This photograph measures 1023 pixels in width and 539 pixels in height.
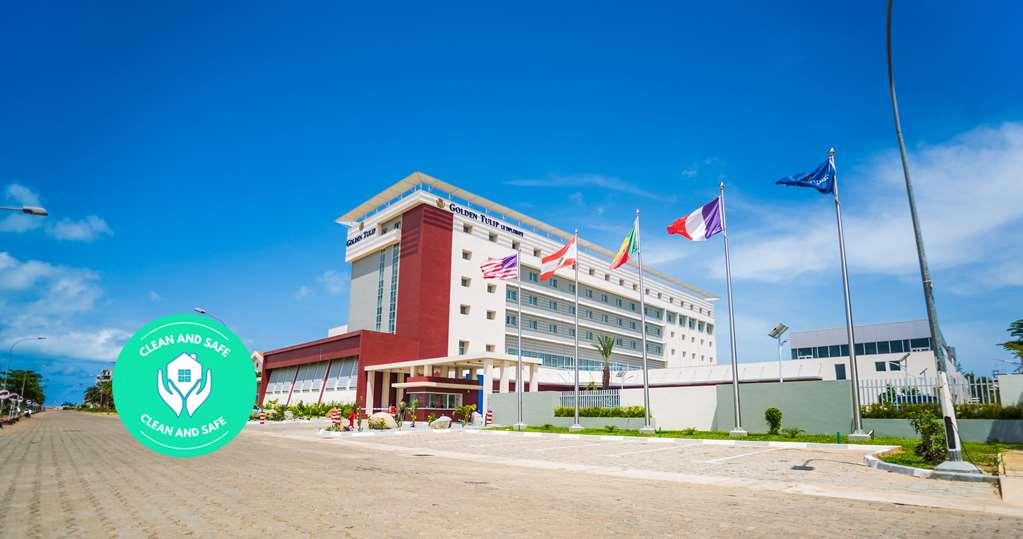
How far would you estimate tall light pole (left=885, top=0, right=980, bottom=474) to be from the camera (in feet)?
39.2

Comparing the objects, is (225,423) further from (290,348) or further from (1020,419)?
(290,348)

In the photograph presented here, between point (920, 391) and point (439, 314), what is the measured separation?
132ft

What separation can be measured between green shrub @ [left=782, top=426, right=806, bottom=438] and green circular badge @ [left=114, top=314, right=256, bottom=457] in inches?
920

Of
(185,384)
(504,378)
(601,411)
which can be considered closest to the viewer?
(185,384)

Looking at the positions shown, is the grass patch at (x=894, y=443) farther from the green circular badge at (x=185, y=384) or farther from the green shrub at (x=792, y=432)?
the green circular badge at (x=185, y=384)

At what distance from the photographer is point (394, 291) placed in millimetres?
58438

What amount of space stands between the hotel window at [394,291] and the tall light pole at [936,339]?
48229mm

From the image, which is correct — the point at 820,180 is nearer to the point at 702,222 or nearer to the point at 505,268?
the point at 702,222

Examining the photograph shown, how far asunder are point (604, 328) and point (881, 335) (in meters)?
31.6

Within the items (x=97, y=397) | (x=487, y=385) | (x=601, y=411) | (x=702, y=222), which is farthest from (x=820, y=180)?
(x=97, y=397)

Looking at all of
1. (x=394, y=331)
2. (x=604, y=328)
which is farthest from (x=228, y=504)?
(x=604, y=328)

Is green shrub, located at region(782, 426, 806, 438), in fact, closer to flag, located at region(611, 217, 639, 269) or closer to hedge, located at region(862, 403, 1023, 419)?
hedge, located at region(862, 403, 1023, 419)

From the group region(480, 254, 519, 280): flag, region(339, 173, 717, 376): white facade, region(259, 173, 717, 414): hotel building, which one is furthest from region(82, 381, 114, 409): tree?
region(480, 254, 519, 280): flag

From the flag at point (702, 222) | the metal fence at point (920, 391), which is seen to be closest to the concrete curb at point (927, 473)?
the metal fence at point (920, 391)
